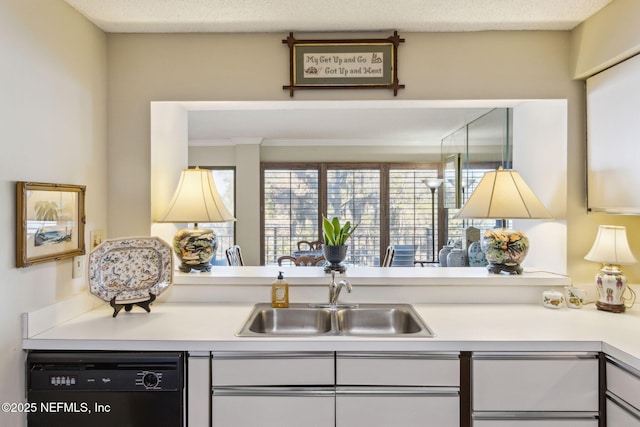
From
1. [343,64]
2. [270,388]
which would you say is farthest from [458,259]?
[270,388]

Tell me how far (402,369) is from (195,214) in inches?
50.4

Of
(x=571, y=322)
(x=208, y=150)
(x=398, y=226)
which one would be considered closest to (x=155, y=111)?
Answer: (x=571, y=322)

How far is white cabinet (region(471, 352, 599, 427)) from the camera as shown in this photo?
147 centimetres

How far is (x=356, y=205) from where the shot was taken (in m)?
5.69

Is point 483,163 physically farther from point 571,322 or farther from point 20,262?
point 20,262

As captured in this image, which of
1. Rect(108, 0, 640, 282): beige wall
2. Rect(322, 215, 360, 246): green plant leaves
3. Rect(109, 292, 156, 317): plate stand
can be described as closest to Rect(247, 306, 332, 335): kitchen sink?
Rect(322, 215, 360, 246): green plant leaves

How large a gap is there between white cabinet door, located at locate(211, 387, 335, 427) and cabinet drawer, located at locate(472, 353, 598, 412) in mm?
591

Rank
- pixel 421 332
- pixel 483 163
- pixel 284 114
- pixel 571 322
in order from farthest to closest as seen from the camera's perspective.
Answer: pixel 284 114 < pixel 483 163 < pixel 571 322 < pixel 421 332

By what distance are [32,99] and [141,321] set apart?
1030mm

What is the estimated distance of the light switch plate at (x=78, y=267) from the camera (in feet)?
5.98

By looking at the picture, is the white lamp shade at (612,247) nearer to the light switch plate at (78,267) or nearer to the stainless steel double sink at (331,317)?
the stainless steel double sink at (331,317)

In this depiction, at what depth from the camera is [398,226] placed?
5.68 meters

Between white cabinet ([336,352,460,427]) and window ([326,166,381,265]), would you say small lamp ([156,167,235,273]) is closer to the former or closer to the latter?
white cabinet ([336,352,460,427])

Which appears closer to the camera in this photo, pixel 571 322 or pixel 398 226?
pixel 571 322
